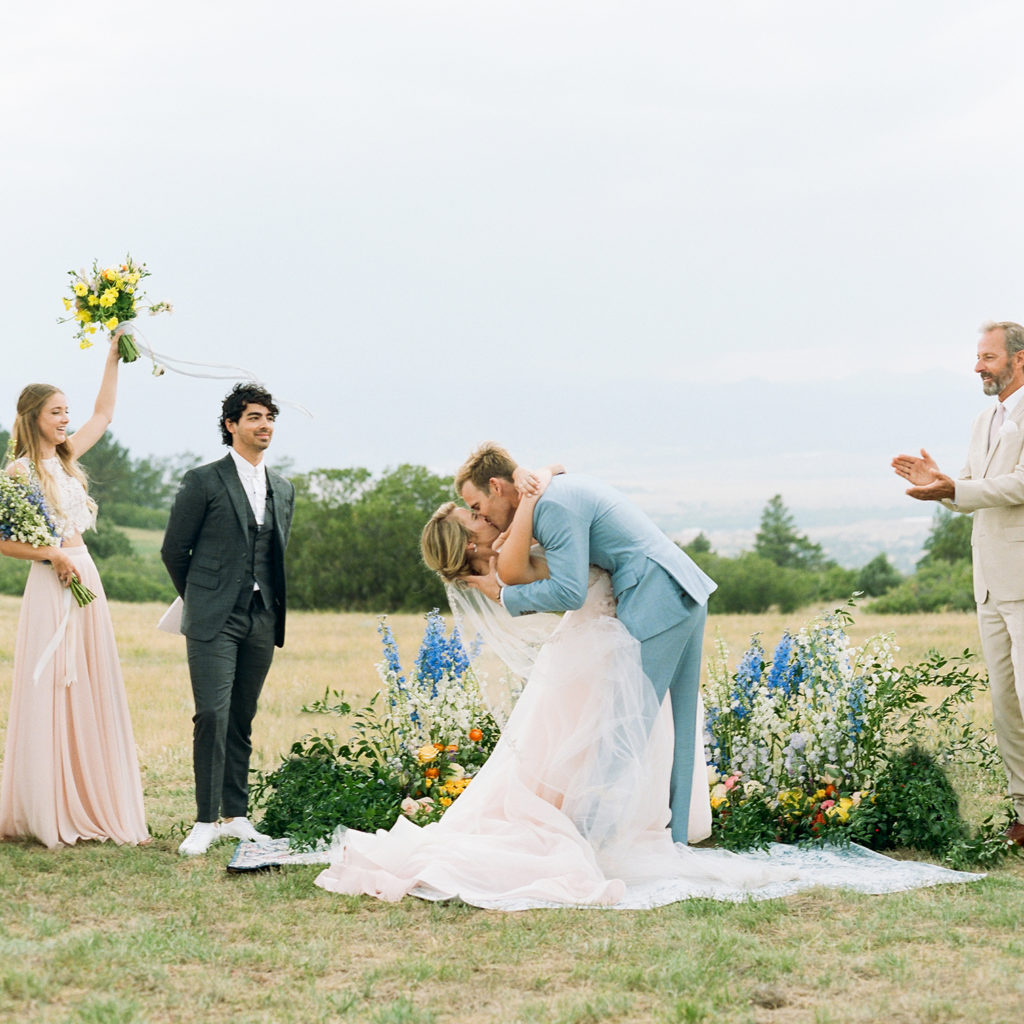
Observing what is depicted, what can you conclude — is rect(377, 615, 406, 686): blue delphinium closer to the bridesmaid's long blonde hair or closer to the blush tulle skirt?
the blush tulle skirt

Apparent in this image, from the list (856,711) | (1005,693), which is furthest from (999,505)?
(856,711)

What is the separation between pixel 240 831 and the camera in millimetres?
6918

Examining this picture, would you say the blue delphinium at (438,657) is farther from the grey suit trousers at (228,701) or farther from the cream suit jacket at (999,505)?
the cream suit jacket at (999,505)

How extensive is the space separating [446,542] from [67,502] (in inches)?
97.0

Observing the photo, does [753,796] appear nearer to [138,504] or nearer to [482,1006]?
[482,1006]

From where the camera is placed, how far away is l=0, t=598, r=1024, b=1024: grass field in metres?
4.17

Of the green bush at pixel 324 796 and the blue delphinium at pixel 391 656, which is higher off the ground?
the blue delphinium at pixel 391 656

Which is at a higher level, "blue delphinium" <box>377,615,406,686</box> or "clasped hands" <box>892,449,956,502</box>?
"clasped hands" <box>892,449,956,502</box>

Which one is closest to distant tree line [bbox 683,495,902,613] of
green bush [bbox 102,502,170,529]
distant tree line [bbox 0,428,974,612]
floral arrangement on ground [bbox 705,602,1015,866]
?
distant tree line [bbox 0,428,974,612]

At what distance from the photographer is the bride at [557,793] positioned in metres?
5.61

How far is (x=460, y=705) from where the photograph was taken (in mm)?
7254

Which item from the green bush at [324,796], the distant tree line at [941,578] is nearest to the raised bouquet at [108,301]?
the green bush at [324,796]

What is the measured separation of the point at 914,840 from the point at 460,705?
2.58m

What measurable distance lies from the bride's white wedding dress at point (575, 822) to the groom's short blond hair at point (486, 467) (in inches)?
28.8
